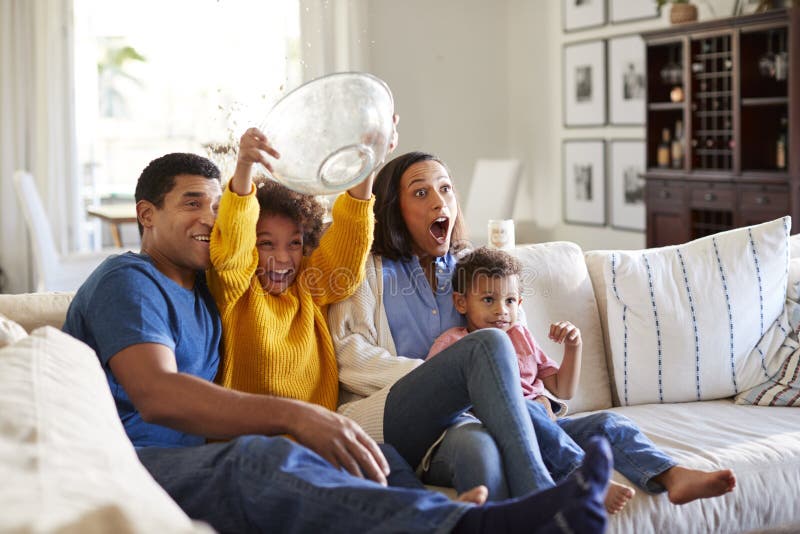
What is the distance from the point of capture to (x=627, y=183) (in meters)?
6.64

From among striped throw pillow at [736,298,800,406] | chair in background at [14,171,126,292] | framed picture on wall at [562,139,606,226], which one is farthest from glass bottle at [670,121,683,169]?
chair in background at [14,171,126,292]

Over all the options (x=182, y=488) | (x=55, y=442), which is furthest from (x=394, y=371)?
(x=55, y=442)

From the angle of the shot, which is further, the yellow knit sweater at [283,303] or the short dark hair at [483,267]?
the short dark hair at [483,267]

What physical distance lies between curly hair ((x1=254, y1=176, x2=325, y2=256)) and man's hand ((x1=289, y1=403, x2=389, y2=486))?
682 mm

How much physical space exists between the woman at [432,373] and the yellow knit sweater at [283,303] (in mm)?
61

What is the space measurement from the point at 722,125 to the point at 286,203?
12.3ft

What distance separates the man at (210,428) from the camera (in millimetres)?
1484

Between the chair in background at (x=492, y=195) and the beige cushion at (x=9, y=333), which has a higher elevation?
the chair in background at (x=492, y=195)

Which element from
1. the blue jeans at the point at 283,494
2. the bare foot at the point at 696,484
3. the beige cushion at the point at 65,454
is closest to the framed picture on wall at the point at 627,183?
the bare foot at the point at 696,484

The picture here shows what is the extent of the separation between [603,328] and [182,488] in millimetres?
1446

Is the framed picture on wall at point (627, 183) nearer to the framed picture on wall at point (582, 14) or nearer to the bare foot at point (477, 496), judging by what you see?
the framed picture on wall at point (582, 14)

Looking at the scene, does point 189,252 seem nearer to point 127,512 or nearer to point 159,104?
point 127,512

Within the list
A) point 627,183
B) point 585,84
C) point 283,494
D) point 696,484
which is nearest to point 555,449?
point 696,484

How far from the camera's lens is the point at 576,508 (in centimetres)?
133
